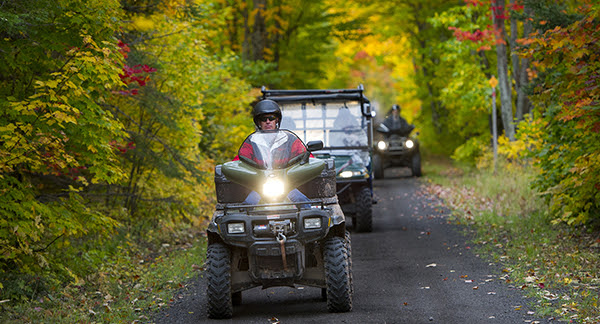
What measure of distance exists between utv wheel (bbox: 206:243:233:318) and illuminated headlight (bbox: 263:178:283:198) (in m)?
0.79

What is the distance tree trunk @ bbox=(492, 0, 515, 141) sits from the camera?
21.9 meters

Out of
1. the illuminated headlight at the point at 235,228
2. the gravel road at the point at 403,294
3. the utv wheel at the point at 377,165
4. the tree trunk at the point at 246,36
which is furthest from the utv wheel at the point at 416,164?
the illuminated headlight at the point at 235,228

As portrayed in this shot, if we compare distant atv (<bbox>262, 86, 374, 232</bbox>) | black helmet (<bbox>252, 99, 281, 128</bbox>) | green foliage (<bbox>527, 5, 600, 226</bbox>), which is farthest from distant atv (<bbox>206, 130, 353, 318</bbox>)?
distant atv (<bbox>262, 86, 374, 232</bbox>)

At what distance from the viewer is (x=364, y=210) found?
48.0ft

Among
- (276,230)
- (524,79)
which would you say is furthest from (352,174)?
(524,79)

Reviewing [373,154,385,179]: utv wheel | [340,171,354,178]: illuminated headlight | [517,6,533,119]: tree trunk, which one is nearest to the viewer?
[340,171,354,178]: illuminated headlight

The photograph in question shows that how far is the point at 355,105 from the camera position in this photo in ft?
50.8

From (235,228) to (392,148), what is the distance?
1945 centimetres

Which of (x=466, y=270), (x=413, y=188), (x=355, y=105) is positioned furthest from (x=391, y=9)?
(x=466, y=270)

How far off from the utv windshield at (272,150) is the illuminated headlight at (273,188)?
0.71ft

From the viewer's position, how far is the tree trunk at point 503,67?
21.9 metres

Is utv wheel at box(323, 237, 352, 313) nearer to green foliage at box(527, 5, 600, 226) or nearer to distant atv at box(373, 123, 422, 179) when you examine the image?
green foliage at box(527, 5, 600, 226)

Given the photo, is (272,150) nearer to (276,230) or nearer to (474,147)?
(276,230)

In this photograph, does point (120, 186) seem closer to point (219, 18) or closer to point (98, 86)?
point (98, 86)
